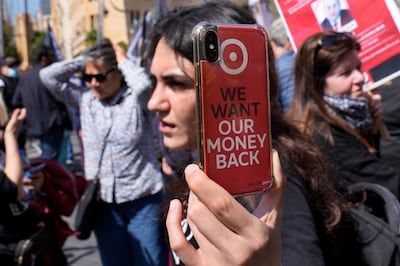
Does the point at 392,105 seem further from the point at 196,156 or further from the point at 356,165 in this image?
the point at 196,156

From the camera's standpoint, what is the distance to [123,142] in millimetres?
2828

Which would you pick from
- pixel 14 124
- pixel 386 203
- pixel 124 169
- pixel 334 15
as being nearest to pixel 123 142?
pixel 124 169

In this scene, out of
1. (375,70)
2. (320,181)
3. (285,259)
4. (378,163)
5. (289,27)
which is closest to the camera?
(285,259)

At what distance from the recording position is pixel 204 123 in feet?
2.09

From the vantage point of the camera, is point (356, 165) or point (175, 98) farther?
point (356, 165)

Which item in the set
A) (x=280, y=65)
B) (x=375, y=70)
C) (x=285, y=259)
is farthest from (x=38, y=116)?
(x=285, y=259)

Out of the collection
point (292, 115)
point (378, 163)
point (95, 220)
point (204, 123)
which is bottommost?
point (95, 220)

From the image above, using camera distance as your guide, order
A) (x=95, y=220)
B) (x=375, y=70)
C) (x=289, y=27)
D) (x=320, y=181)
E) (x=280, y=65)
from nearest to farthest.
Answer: (x=320, y=181)
(x=375, y=70)
(x=289, y=27)
(x=95, y=220)
(x=280, y=65)

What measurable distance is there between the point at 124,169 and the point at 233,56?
223cm

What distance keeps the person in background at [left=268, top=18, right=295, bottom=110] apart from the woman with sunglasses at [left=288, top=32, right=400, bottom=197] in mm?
249

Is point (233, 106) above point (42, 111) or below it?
above

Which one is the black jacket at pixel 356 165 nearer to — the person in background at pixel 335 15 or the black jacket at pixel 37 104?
the person in background at pixel 335 15

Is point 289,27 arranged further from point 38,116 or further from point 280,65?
point 38,116

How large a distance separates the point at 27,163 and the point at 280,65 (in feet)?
7.12
